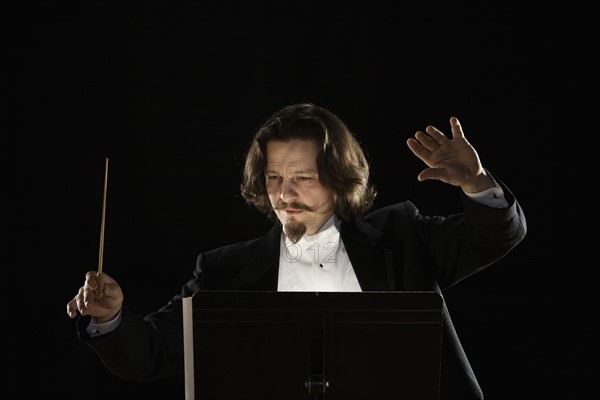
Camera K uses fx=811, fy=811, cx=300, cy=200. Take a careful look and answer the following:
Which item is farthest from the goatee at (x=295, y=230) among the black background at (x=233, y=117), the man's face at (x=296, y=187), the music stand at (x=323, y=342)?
the black background at (x=233, y=117)

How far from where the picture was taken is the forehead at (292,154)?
2.19 metres

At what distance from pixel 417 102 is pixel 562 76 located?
541mm

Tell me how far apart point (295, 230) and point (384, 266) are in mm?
259

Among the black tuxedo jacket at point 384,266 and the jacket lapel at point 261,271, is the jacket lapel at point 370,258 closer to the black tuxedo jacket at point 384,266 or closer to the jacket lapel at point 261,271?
the black tuxedo jacket at point 384,266

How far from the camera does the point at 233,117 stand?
309cm

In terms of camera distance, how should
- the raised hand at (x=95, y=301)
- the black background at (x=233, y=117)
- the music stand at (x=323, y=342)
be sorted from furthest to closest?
the black background at (x=233, y=117) → the raised hand at (x=95, y=301) → the music stand at (x=323, y=342)

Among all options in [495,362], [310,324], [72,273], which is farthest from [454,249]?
[72,273]

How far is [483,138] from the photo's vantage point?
3.07 m

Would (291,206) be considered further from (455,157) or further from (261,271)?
(455,157)

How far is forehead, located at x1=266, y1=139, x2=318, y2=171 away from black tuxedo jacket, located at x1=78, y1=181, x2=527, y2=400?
0.20 meters

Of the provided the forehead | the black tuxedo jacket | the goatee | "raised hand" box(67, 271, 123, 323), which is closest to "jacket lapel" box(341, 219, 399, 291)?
the black tuxedo jacket

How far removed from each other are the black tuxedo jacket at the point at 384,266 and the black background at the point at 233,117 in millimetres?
811

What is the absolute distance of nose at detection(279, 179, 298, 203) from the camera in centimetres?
214

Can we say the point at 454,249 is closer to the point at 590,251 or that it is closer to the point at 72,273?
the point at 590,251
